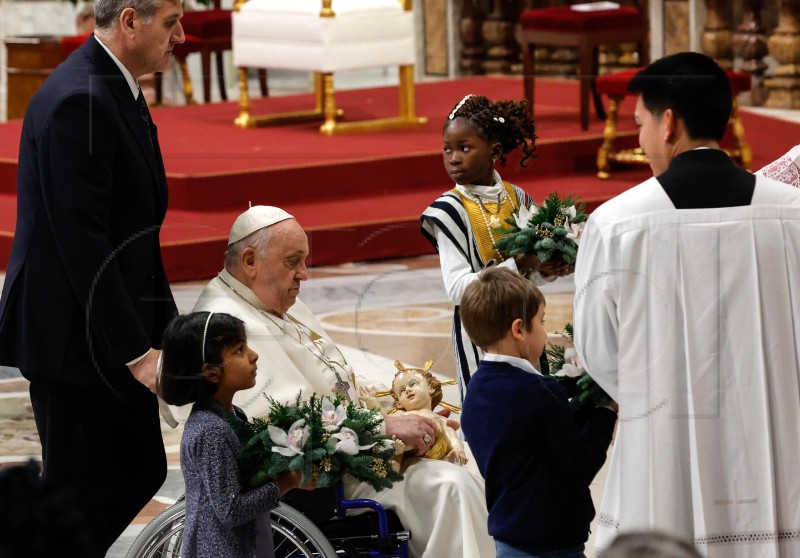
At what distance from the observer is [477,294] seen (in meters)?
2.88

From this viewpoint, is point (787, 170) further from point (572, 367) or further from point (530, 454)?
point (530, 454)

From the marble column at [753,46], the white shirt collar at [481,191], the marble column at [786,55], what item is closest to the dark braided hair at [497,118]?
the white shirt collar at [481,191]

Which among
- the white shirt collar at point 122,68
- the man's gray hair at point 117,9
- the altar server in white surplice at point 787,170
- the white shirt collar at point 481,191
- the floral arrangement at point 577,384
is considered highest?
the man's gray hair at point 117,9

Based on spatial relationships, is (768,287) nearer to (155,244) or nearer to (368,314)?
(155,244)

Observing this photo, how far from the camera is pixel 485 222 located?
3.92 meters

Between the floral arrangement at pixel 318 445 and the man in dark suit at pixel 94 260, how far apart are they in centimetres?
30

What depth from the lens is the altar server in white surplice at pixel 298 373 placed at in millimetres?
3484

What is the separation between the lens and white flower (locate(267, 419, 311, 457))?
9.62 feet

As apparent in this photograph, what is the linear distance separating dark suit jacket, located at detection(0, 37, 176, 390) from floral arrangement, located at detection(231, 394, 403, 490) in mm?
372

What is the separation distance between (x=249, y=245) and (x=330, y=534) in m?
0.76

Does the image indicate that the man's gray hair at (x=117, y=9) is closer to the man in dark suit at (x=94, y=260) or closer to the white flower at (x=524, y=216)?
the man in dark suit at (x=94, y=260)

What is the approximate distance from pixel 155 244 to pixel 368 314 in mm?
3520

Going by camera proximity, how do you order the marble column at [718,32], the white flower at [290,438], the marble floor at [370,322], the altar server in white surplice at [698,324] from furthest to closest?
the marble column at [718,32], the marble floor at [370,322], the white flower at [290,438], the altar server in white surplice at [698,324]

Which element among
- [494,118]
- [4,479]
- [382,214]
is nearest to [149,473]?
[494,118]
